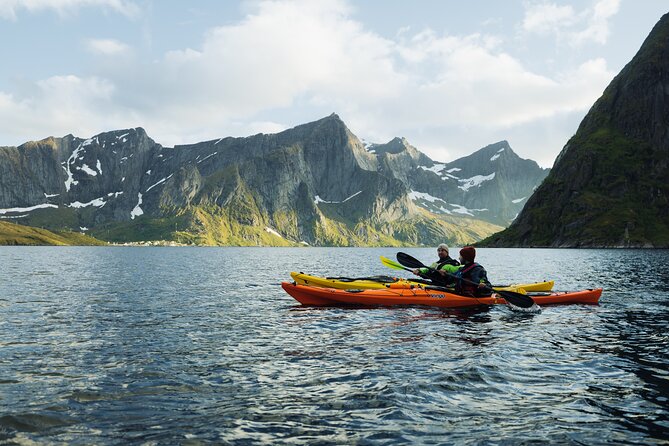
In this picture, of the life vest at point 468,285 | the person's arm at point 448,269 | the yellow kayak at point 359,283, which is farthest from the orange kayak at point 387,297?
the person's arm at point 448,269

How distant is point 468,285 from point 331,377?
639 inches

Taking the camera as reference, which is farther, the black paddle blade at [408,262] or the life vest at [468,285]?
the black paddle blade at [408,262]

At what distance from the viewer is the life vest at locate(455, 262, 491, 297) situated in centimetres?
2700

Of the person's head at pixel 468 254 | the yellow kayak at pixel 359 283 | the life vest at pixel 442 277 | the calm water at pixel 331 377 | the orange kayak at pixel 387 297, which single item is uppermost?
the person's head at pixel 468 254

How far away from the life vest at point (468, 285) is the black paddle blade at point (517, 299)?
0.92m

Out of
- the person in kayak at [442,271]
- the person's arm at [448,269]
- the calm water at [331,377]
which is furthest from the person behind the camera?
the person in kayak at [442,271]

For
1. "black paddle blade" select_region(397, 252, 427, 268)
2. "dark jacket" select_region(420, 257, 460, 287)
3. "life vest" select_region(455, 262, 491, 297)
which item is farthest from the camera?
"black paddle blade" select_region(397, 252, 427, 268)

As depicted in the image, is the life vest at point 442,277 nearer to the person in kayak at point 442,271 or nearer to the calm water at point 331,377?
the person in kayak at point 442,271

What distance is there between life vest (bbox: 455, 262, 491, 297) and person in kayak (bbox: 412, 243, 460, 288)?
2.02ft

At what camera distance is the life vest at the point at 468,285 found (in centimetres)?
2700

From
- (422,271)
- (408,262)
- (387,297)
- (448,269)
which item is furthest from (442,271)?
(387,297)

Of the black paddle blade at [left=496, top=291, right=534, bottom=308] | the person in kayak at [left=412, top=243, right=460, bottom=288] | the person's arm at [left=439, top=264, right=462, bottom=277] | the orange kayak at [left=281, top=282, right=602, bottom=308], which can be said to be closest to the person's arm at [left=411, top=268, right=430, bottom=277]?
the person in kayak at [left=412, top=243, right=460, bottom=288]

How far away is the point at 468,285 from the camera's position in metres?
27.2

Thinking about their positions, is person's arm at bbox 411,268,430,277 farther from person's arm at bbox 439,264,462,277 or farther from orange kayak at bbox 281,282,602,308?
orange kayak at bbox 281,282,602,308
